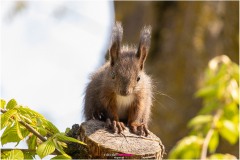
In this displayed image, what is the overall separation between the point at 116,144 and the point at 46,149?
50 cm

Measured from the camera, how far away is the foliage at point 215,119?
154cm

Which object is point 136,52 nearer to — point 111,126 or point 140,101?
point 140,101

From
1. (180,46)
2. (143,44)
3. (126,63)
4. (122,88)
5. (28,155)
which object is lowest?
(28,155)

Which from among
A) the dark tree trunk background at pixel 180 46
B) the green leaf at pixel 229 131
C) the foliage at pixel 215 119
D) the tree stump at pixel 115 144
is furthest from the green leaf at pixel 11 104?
the dark tree trunk background at pixel 180 46

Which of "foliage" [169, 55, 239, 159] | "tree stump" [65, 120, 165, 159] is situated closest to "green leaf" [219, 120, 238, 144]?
"foliage" [169, 55, 239, 159]

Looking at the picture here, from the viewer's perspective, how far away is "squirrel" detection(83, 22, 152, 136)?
3.62 metres

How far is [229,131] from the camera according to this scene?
1.52 m

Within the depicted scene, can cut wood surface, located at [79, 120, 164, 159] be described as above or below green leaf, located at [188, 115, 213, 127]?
below

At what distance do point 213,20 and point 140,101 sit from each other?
3.13 meters

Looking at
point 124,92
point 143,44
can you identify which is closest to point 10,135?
point 124,92

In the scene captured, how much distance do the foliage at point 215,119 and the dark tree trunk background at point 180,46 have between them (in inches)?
174

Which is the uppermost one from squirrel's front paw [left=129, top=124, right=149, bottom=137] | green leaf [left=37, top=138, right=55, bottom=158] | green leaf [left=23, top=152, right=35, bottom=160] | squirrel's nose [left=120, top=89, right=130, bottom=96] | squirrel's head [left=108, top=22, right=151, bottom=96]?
squirrel's head [left=108, top=22, right=151, bottom=96]

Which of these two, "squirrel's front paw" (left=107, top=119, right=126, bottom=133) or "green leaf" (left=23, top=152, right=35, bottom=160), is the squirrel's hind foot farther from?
"green leaf" (left=23, top=152, right=35, bottom=160)

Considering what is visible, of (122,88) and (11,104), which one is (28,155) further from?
(122,88)
